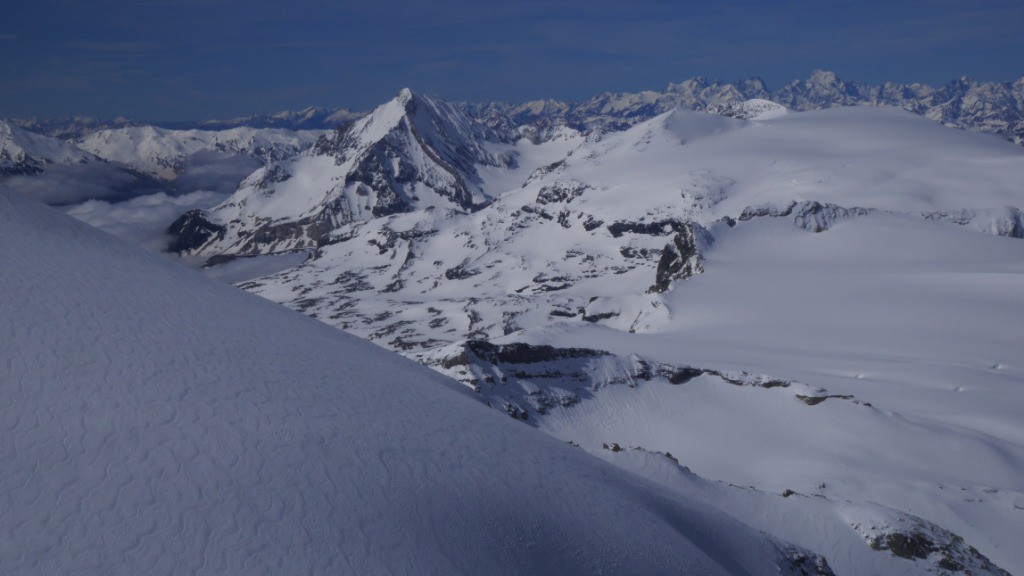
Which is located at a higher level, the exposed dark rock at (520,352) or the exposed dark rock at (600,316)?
the exposed dark rock at (520,352)

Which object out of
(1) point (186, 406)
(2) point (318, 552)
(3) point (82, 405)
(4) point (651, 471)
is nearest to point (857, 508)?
(4) point (651, 471)

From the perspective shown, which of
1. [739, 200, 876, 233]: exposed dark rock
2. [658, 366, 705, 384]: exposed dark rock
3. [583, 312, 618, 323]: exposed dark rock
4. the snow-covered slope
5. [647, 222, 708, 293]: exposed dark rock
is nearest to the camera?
the snow-covered slope

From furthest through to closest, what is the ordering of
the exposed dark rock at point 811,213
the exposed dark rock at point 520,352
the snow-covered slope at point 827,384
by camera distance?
the exposed dark rock at point 811,213
the exposed dark rock at point 520,352
the snow-covered slope at point 827,384

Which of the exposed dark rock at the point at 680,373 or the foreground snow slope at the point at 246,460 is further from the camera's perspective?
the exposed dark rock at the point at 680,373

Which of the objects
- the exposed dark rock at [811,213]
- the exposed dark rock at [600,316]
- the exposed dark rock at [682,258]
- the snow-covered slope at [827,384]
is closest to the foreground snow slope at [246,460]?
the snow-covered slope at [827,384]

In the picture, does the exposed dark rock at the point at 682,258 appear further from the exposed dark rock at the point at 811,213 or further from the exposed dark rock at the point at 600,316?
the exposed dark rock at the point at 811,213

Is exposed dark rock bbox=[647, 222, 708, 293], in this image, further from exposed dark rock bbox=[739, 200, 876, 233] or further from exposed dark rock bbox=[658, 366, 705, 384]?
exposed dark rock bbox=[658, 366, 705, 384]

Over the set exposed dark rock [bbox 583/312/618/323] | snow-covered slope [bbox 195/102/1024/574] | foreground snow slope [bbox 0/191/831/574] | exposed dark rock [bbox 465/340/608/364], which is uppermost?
foreground snow slope [bbox 0/191/831/574]

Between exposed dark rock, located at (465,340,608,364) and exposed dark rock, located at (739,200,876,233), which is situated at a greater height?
exposed dark rock, located at (739,200,876,233)

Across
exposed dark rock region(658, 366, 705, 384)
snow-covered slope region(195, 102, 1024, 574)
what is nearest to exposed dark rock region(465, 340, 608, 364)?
snow-covered slope region(195, 102, 1024, 574)
